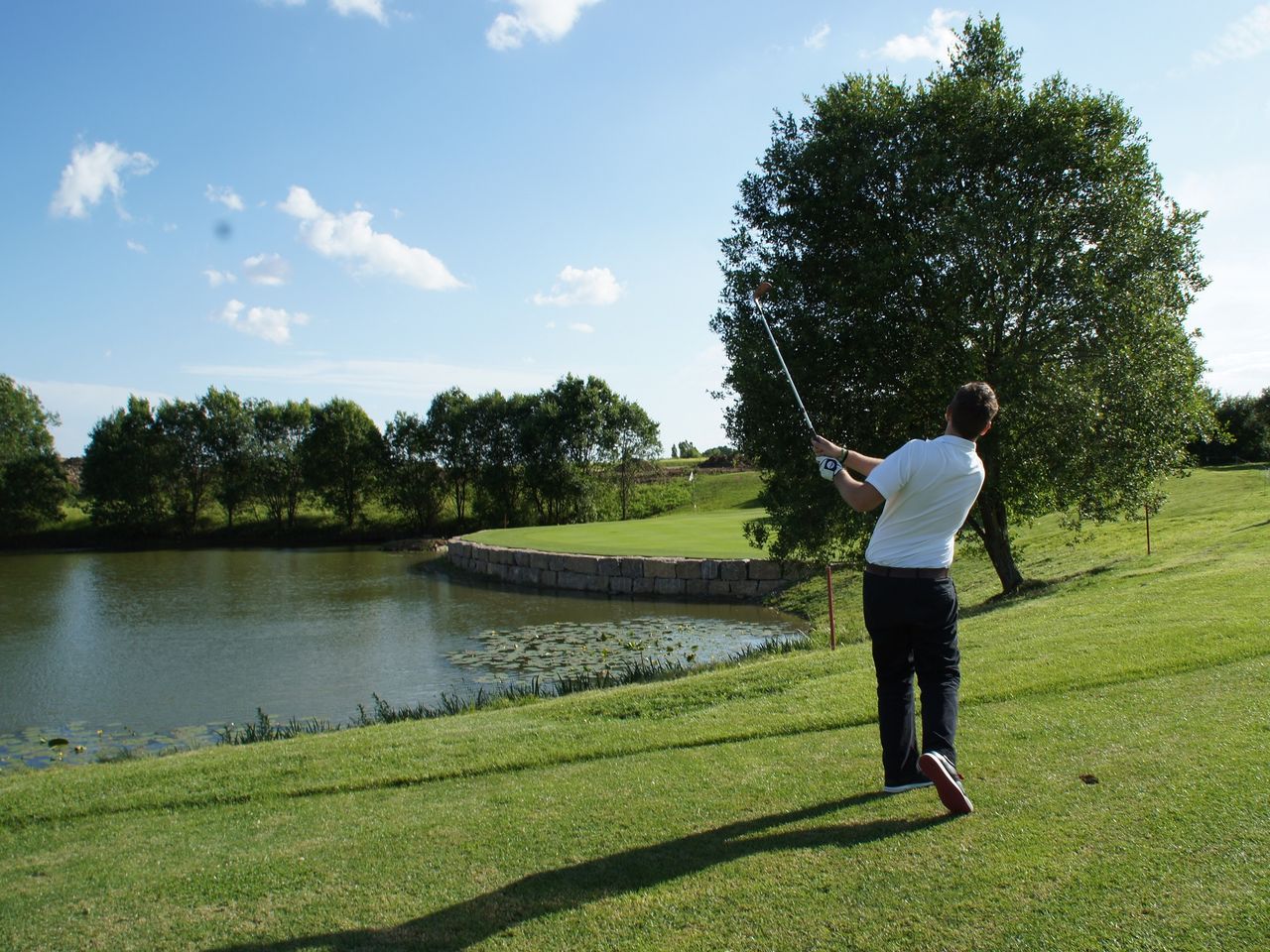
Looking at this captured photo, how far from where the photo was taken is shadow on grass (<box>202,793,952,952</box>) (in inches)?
145

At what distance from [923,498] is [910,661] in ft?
2.99

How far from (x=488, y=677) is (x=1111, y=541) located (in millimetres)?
15592

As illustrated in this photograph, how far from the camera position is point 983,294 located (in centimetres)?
1498

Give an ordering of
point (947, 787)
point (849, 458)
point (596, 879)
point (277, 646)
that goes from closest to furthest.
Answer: point (596, 879)
point (947, 787)
point (849, 458)
point (277, 646)

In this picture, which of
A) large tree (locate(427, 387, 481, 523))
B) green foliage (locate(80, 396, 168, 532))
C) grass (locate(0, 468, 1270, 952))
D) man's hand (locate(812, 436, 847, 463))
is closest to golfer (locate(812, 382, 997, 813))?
grass (locate(0, 468, 1270, 952))

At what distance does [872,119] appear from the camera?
15.7 meters

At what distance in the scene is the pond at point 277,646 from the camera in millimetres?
14453

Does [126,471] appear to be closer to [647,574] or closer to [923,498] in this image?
[647,574]

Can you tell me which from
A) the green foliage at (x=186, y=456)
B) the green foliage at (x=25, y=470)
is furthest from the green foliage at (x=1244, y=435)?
the green foliage at (x=25, y=470)

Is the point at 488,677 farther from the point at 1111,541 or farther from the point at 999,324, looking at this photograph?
the point at 1111,541

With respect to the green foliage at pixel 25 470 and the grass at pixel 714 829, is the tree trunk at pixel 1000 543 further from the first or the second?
the green foliage at pixel 25 470

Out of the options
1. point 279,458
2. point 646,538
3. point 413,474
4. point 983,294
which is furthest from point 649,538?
point 279,458

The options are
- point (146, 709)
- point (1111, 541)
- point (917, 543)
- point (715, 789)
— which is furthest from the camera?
point (1111, 541)

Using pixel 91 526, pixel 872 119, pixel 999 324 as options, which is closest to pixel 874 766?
pixel 999 324
